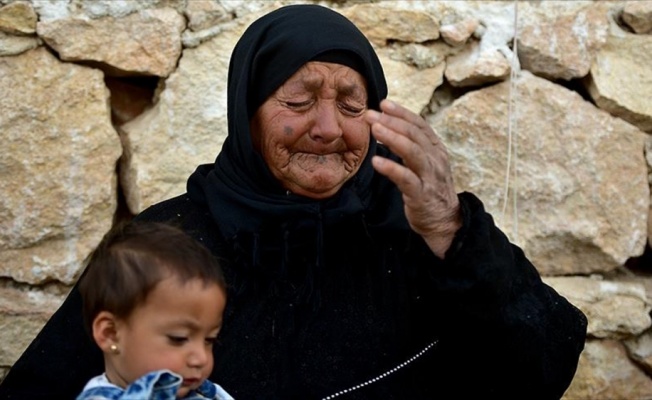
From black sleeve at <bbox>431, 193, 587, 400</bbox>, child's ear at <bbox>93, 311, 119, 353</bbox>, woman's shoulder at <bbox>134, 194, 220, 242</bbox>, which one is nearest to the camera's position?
child's ear at <bbox>93, 311, 119, 353</bbox>

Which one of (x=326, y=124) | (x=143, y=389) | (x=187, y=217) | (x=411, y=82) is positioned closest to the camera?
(x=143, y=389)

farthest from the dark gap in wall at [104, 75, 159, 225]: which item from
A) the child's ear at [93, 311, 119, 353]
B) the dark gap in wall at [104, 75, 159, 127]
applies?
the child's ear at [93, 311, 119, 353]

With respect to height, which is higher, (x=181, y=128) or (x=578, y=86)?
(x=181, y=128)

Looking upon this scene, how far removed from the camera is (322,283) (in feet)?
8.98

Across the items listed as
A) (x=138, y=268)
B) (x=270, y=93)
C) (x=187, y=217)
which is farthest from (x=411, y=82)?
(x=138, y=268)

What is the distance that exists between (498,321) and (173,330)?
32.0 inches

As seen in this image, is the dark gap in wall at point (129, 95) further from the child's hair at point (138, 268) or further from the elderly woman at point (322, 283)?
the child's hair at point (138, 268)

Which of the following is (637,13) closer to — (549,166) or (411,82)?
(549,166)

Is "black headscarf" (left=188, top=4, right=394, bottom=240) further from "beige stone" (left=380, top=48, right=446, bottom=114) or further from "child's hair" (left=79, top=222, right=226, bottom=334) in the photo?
"beige stone" (left=380, top=48, right=446, bottom=114)

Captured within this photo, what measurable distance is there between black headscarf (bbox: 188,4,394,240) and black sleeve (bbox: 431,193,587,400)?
377 millimetres

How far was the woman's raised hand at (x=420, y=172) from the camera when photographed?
2211 millimetres

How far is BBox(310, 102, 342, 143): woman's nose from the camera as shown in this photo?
2.65m

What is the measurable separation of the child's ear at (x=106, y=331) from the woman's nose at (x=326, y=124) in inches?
30.1

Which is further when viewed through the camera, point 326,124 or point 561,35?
point 561,35
